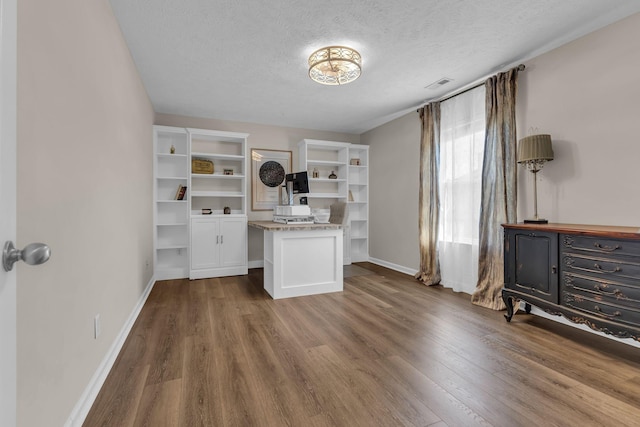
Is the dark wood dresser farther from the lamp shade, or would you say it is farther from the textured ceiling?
the textured ceiling

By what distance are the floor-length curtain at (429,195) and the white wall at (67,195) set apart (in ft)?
12.1

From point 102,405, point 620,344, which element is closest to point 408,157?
point 620,344

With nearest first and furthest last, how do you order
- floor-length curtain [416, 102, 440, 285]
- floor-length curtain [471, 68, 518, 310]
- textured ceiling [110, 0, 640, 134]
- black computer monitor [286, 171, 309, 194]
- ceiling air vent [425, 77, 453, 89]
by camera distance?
textured ceiling [110, 0, 640, 134], floor-length curtain [471, 68, 518, 310], ceiling air vent [425, 77, 453, 89], black computer monitor [286, 171, 309, 194], floor-length curtain [416, 102, 440, 285]

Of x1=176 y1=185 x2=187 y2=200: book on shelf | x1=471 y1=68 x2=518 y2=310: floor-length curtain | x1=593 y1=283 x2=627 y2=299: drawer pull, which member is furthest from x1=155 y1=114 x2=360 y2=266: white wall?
x1=593 y1=283 x2=627 y2=299: drawer pull

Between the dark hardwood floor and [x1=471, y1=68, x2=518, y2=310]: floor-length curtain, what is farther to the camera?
[x1=471, y1=68, x2=518, y2=310]: floor-length curtain

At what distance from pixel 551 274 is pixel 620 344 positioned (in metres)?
0.74

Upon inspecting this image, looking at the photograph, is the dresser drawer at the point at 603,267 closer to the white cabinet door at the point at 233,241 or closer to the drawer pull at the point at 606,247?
the drawer pull at the point at 606,247

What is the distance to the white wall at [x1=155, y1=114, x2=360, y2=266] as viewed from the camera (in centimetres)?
494

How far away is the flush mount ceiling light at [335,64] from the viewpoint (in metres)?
2.81

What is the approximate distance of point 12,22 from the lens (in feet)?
2.43

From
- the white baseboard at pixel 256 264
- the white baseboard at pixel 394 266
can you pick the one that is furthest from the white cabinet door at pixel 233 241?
the white baseboard at pixel 394 266

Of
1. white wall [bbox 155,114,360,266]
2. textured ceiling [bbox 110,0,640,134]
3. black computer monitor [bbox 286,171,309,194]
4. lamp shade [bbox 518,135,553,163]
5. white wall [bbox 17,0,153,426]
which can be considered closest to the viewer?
white wall [bbox 17,0,153,426]

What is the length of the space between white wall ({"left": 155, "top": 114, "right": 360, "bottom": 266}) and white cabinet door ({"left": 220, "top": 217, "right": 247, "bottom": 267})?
1.63 feet

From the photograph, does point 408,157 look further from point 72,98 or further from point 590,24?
point 72,98
